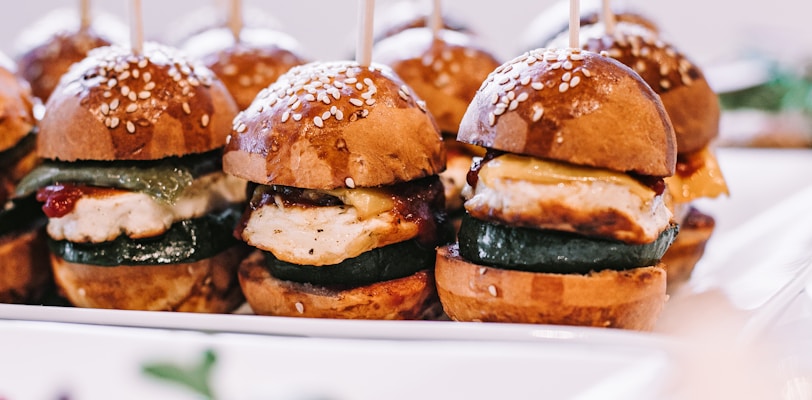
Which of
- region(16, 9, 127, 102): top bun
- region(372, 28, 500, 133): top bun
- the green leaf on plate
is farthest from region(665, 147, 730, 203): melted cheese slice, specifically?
region(16, 9, 127, 102): top bun

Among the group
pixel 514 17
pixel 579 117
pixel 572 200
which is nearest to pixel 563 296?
pixel 572 200

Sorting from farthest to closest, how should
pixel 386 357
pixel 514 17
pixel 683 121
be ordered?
1. pixel 514 17
2. pixel 683 121
3. pixel 386 357

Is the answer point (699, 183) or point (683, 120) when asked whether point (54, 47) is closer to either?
point (683, 120)

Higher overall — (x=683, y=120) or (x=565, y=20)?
(x=565, y=20)

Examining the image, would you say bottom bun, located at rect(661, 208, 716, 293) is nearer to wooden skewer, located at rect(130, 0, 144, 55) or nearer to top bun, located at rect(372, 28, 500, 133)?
top bun, located at rect(372, 28, 500, 133)

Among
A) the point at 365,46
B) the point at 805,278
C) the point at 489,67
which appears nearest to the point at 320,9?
the point at 489,67
